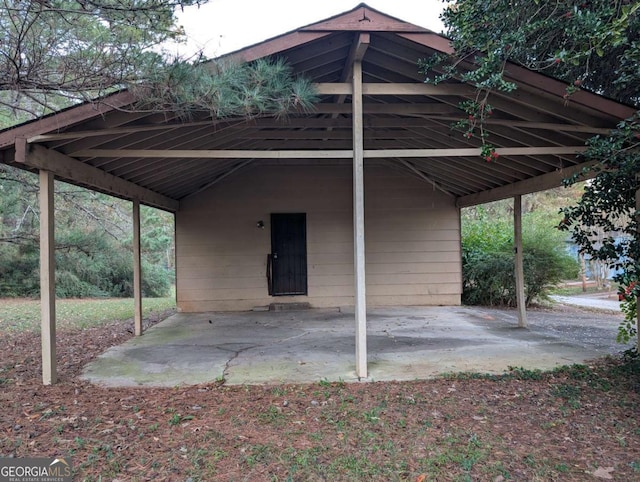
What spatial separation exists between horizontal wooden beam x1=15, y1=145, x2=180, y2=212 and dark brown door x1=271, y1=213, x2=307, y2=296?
312 centimetres

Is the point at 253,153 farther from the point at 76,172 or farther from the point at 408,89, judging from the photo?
the point at 76,172

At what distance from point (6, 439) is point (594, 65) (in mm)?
6953

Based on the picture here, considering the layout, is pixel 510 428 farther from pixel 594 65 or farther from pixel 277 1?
pixel 277 1

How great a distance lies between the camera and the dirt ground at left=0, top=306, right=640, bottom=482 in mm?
2676

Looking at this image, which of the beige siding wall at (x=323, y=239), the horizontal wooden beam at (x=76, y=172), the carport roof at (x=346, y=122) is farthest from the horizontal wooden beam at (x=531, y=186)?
the horizontal wooden beam at (x=76, y=172)

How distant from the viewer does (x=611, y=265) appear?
12.3ft

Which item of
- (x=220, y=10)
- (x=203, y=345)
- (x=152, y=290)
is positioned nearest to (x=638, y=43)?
(x=220, y=10)

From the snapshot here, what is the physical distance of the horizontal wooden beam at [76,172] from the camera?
3.88 meters

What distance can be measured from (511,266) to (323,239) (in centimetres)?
416

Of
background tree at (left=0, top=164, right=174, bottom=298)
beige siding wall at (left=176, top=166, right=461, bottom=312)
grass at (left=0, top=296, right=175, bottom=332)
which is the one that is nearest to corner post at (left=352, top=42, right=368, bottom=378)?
beige siding wall at (left=176, top=166, right=461, bottom=312)

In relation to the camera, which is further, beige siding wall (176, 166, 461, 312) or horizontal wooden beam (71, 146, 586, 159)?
beige siding wall (176, 166, 461, 312)

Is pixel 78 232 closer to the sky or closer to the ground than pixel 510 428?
closer to the sky

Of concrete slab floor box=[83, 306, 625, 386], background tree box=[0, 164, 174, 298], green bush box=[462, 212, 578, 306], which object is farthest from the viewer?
background tree box=[0, 164, 174, 298]

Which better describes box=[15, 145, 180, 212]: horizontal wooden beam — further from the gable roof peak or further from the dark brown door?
the dark brown door
